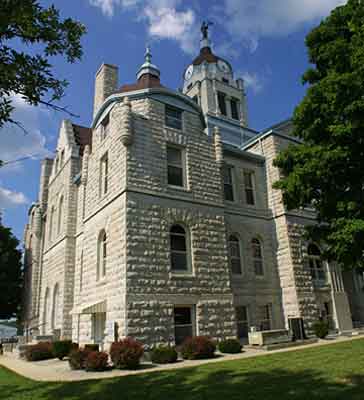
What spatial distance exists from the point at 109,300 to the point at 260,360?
7.44 metres

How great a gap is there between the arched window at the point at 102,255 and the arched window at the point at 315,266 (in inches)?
508

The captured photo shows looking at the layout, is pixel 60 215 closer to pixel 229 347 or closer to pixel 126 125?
pixel 126 125

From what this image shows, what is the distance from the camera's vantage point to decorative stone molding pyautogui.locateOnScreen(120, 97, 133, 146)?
17578 millimetres

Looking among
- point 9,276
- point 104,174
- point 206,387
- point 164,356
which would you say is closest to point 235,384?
point 206,387

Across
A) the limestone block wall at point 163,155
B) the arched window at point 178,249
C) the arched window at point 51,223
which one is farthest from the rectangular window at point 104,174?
the arched window at point 51,223

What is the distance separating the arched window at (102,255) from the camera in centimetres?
1877

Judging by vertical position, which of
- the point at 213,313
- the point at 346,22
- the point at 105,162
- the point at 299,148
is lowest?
the point at 213,313

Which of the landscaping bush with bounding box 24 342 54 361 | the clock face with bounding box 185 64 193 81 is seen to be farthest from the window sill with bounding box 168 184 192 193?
the clock face with bounding box 185 64 193 81

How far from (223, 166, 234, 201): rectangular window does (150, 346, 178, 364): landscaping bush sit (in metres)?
10.7

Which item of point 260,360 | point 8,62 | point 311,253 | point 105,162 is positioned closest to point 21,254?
point 105,162

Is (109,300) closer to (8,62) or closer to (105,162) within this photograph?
(105,162)

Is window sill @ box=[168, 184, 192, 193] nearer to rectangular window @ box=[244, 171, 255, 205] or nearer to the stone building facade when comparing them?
the stone building facade

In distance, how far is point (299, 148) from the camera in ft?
47.5

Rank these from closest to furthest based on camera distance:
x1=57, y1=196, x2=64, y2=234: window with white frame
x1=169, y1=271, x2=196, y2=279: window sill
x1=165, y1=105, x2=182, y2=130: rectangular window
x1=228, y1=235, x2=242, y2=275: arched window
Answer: x1=169, y1=271, x2=196, y2=279: window sill
x1=165, y1=105, x2=182, y2=130: rectangular window
x1=228, y1=235, x2=242, y2=275: arched window
x1=57, y1=196, x2=64, y2=234: window with white frame
